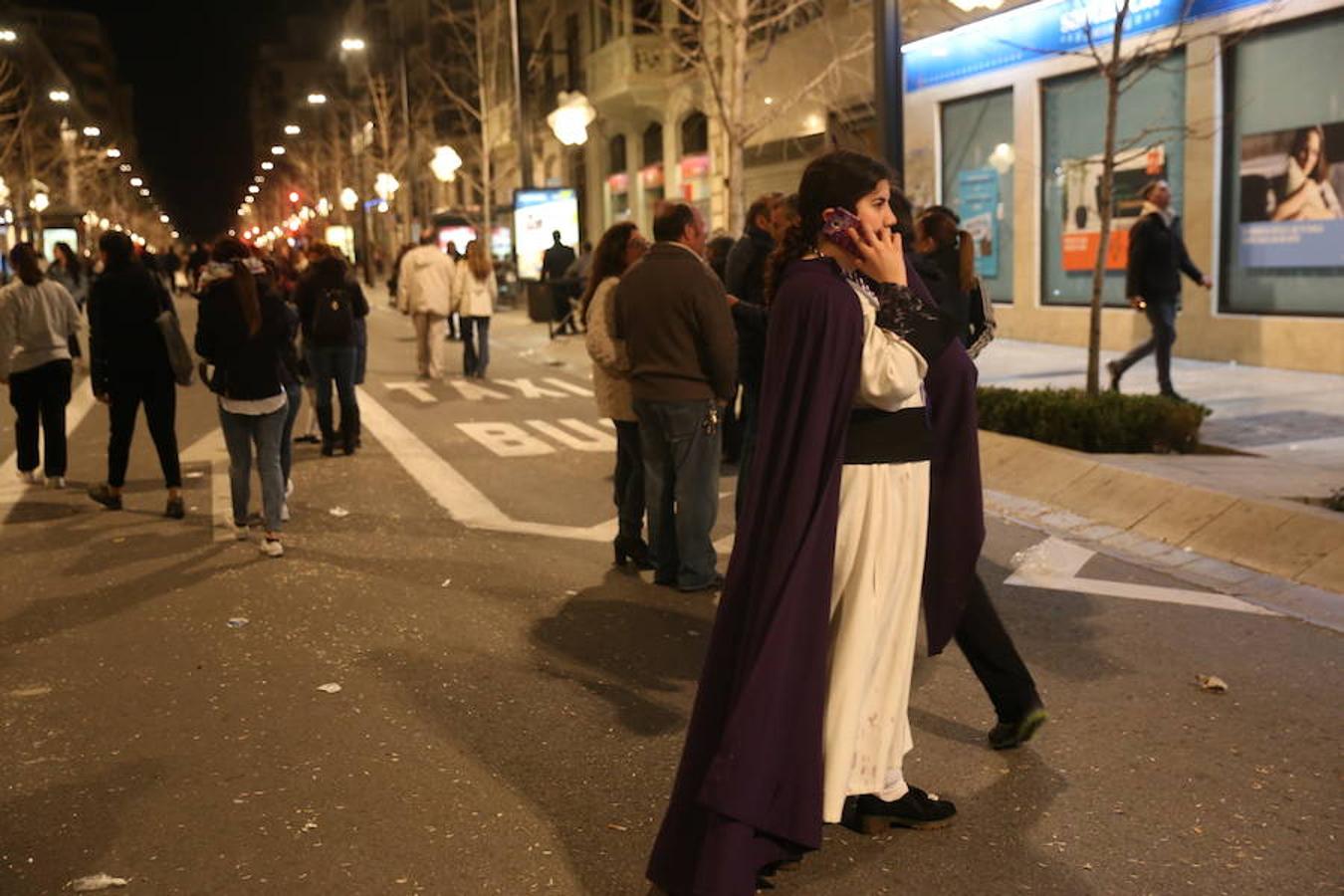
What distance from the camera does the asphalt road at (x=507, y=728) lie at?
13.7 feet

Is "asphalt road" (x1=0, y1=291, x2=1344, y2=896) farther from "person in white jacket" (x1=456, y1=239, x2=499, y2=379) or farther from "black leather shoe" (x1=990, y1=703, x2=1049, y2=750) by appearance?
"person in white jacket" (x1=456, y1=239, x2=499, y2=379)

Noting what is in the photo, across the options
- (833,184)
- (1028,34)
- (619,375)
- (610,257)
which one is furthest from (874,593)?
(1028,34)

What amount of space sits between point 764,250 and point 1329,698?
13.2 ft

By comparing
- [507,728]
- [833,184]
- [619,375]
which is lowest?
[507,728]

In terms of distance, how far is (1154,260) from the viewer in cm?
1243

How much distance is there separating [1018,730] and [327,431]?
28.3 ft

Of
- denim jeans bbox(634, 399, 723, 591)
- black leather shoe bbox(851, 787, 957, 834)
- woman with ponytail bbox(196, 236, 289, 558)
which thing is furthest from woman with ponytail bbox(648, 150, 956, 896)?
woman with ponytail bbox(196, 236, 289, 558)

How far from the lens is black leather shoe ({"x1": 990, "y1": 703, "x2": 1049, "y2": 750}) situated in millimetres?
4902

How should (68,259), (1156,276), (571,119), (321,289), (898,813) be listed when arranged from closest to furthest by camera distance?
(898,813)
(321,289)
(1156,276)
(68,259)
(571,119)

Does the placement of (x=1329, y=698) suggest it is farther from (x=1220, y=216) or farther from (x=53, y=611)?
(x=1220, y=216)

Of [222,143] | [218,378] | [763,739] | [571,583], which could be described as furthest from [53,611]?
[222,143]

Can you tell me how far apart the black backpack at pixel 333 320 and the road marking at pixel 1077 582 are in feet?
21.2

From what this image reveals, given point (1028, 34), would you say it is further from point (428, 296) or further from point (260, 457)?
point (260, 457)

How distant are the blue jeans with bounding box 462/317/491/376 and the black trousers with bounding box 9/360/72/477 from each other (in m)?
7.89
